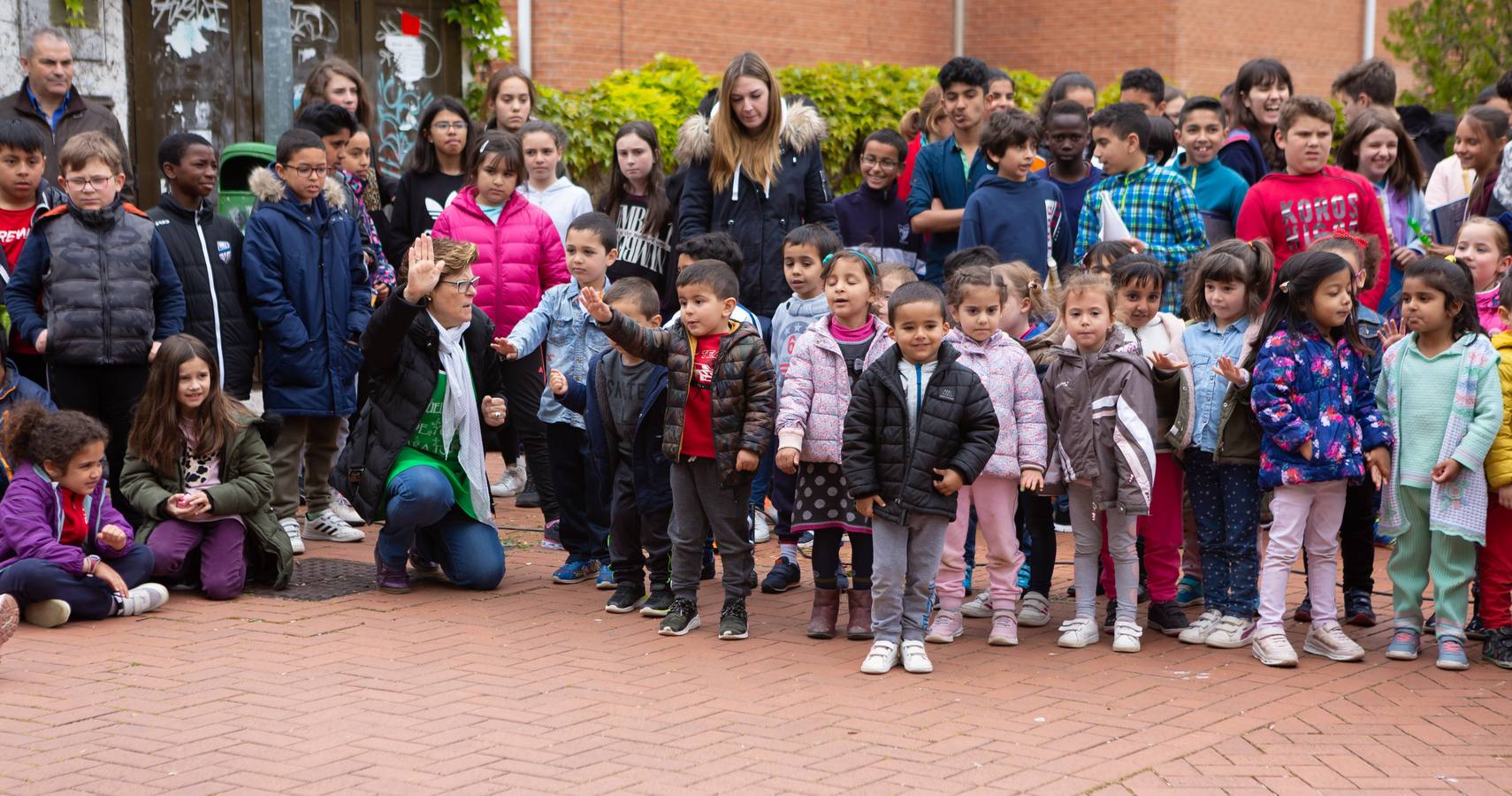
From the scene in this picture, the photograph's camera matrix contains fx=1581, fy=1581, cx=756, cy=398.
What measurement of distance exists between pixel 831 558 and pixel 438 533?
199 cm

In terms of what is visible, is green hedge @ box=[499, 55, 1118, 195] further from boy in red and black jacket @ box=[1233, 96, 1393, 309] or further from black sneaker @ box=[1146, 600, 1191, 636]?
black sneaker @ box=[1146, 600, 1191, 636]

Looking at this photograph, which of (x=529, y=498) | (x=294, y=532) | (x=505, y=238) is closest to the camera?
(x=294, y=532)

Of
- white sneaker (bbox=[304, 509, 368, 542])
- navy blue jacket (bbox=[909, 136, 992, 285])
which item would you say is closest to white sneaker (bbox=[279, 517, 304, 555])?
white sneaker (bbox=[304, 509, 368, 542])

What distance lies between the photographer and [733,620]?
6.32 meters

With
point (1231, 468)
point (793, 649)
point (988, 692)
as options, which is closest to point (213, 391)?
point (793, 649)

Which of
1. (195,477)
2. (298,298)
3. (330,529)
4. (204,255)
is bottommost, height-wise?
(330,529)

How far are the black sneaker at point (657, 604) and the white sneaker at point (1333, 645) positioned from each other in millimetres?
2586

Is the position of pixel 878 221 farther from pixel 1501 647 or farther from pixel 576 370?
pixel 1501 647

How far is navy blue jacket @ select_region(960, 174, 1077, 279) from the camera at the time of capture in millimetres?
8047

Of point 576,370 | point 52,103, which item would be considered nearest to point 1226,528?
point 576,370

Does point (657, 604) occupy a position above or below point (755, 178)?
below

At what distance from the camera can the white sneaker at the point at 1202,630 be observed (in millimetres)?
6309

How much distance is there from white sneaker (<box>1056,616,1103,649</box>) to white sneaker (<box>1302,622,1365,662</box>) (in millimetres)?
812

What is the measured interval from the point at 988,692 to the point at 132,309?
4.40m
